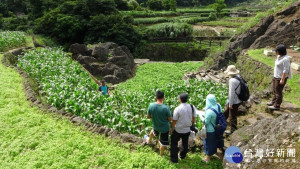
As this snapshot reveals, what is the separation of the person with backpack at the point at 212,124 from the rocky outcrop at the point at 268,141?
0.48m

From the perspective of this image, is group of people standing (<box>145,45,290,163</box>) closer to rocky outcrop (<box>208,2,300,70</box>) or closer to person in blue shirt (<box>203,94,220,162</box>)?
person in blue shirt (<box>203,94,220,162</box>)

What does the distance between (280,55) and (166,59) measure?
25981 mm

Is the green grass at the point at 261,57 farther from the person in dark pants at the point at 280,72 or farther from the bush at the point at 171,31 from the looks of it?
the bush at the point at 171,31

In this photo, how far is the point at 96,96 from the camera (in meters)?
9.55

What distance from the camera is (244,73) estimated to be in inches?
513

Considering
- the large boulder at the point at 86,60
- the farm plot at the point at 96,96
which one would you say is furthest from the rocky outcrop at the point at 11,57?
the large boulder at the point at 86,60

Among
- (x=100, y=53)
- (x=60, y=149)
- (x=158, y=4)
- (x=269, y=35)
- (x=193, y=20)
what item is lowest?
(x=60, y=149)

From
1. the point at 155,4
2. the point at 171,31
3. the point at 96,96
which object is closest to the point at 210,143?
the point at 96,96

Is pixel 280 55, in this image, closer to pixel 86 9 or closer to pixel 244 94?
pixel 244 94

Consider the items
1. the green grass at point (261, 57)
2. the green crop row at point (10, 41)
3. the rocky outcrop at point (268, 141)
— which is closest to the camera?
the rocky outcrop at point (268, 141)

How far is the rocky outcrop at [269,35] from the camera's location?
14.2 m

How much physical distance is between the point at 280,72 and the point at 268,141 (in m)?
2.84

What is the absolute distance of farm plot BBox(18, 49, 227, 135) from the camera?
25.5 ft

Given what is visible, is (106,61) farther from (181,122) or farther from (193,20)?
(193,20)
